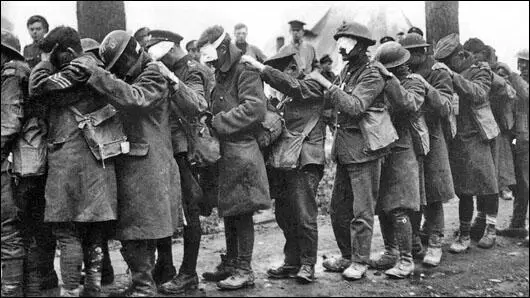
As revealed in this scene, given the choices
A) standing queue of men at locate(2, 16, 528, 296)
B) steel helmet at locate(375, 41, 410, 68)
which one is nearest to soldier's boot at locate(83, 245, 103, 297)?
standing queue of men at locate(2, 16, 528, 296)

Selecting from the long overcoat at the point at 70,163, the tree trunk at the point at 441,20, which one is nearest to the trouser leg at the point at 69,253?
the long overcoat at the point at 70,163

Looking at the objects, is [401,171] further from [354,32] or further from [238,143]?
[238,143]

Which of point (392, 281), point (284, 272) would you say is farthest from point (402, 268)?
point (284, 272)

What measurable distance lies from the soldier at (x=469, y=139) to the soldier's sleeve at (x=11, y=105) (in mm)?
4453

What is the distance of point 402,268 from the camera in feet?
19.3

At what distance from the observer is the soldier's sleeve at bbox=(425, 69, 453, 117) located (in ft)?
20.2

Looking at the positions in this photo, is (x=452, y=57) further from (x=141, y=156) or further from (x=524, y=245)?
(x=141, y=156)

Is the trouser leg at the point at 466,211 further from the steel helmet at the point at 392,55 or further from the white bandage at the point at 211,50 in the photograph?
the white bandage at the point at 211,50

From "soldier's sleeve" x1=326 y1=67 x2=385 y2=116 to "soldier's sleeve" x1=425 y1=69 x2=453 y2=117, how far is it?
82 cm

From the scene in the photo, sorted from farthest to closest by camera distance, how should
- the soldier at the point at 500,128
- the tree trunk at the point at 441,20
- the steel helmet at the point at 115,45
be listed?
the tree trunk at the point at 441,20 < the soldier at the point at 500,128 < the steel helmet at the point at 115,45

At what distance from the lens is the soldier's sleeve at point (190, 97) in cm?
502

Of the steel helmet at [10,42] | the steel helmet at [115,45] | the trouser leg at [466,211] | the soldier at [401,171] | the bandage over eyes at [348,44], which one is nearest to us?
the steel helmet at [115,45]

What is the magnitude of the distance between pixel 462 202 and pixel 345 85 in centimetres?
235

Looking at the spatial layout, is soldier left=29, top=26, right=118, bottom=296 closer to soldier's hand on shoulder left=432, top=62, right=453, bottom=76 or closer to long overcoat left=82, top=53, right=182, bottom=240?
long overcoat left=82, top=53, right=182, bottom=240
